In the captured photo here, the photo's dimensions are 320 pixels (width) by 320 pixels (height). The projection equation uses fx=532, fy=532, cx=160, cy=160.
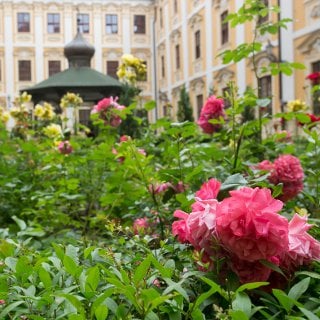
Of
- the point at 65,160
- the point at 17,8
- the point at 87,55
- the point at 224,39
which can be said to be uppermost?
the point at 17,8

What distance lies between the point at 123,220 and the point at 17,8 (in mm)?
24610

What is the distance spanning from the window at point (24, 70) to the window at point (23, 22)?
154 cm

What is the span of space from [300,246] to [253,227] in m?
0.10

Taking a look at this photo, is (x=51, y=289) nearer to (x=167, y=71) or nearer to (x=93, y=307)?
(x=93, y=307)

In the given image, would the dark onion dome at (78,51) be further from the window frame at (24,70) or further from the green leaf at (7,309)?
the window frame at (24,70)

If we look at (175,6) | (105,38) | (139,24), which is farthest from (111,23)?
(175,6)

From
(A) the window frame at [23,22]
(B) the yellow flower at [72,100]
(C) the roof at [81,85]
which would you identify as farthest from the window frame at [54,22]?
(B) the yellow flower at [72,100]

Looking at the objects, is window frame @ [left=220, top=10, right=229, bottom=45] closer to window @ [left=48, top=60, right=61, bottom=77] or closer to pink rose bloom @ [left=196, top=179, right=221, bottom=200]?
window @ [left=48, top=60, right=61, bottom=77]

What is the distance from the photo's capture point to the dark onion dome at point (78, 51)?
7566mm

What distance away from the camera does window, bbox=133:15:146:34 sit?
2539 centimetres

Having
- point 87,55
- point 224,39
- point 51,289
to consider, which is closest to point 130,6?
point 224,39

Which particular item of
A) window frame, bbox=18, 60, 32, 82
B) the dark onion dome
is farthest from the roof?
window frame, bbox=18, 60, 32, 82

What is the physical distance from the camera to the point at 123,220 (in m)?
2.05

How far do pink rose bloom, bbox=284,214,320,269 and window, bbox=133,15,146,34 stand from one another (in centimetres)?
2534
